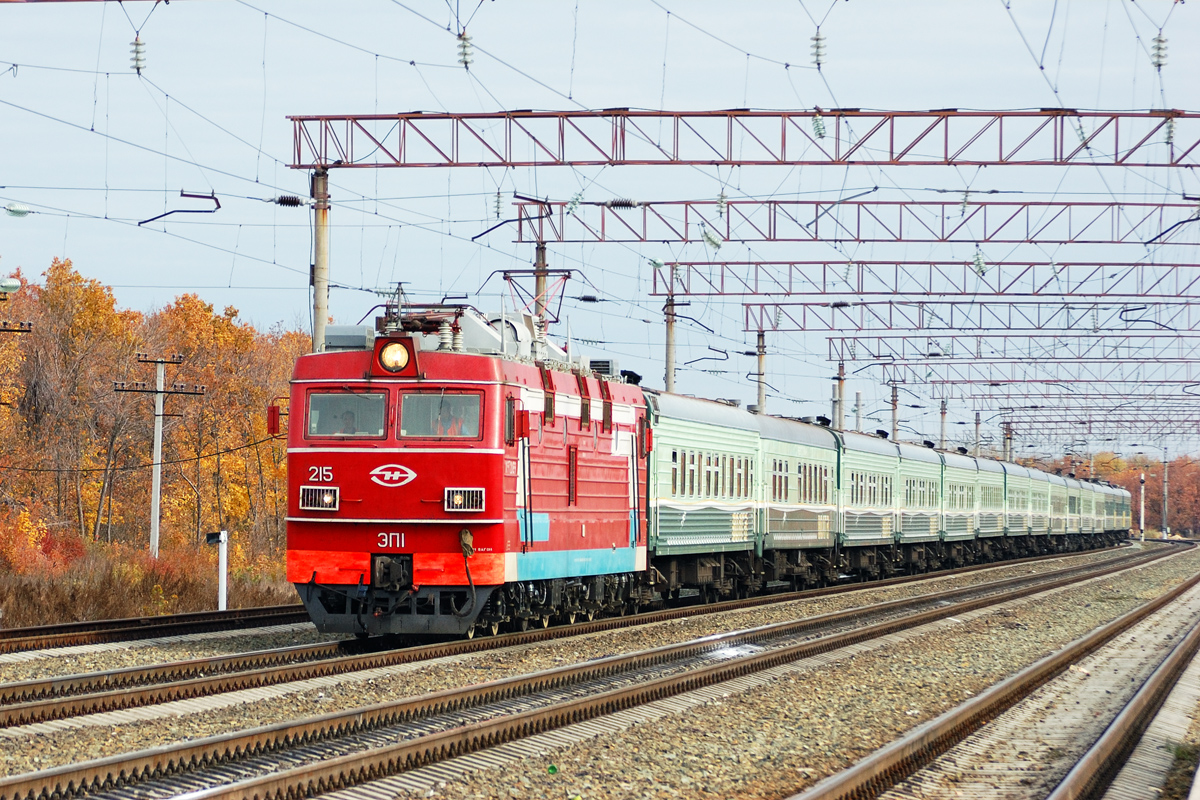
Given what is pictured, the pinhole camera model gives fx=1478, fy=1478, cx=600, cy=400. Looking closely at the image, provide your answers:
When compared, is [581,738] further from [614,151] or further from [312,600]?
[614,151]

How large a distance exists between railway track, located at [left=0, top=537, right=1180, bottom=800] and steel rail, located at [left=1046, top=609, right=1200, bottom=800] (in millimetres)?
3941

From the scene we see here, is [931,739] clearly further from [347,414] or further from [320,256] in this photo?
[320,256]

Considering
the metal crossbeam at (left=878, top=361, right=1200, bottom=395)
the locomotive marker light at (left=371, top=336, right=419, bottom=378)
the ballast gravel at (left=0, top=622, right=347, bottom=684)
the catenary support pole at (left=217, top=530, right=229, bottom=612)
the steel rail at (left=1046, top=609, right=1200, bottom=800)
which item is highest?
the metal crossbeam at (left=878, top=361, right=1200, bottom=395)

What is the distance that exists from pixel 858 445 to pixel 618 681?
23.7m

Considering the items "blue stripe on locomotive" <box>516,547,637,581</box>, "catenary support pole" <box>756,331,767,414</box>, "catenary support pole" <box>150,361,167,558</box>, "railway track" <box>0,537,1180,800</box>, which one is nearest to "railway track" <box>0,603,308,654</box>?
"blue stripe on locomotive" <box>516,547,637,581</box>

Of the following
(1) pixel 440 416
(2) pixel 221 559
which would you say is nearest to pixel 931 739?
(1) pixel 440 416

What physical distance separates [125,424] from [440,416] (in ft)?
169

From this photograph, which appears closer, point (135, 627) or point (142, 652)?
point (142, 652)

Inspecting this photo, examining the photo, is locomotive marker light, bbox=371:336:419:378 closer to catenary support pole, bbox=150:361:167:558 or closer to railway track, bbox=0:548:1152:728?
railway track, bbox=0:548:1152:728

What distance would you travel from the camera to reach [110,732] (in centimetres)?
1082

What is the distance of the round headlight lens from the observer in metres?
16.6

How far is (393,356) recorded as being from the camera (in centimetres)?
1664

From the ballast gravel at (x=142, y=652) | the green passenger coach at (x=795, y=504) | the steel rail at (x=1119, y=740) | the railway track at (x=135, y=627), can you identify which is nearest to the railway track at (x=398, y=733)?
the steel rail at (x=1119, y=740)

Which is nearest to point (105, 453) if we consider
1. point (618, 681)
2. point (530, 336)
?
point (530, 336)
